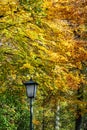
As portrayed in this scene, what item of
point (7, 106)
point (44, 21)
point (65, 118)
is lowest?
point (65, 118)

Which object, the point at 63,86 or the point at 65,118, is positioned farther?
the point at 65,118

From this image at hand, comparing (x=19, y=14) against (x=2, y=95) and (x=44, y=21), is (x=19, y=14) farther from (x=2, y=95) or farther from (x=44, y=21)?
(x=2, y=95)

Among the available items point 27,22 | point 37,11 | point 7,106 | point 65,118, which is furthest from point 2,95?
point 65,118

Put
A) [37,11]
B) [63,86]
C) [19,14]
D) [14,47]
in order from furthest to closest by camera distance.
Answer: [63,86]
[14,47]
[19,14]
[37,11]

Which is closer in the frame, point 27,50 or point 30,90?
point 30,90

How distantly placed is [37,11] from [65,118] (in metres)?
22.0

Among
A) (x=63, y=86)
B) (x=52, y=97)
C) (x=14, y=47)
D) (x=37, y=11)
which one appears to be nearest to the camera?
(x=37, y=11)

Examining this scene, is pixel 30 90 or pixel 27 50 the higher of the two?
pixel 27 50

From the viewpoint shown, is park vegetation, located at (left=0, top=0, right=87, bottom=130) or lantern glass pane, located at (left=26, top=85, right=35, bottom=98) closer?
park vegetation, located at (left=0, top=0, right=87, bottom=130)

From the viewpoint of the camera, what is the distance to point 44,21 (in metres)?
13.7

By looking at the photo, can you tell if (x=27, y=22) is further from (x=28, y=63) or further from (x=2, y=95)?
(x=2, y=95)

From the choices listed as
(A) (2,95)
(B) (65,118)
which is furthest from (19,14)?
(B) (65,118)

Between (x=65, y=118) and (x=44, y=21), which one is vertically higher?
(x=44, y=21)

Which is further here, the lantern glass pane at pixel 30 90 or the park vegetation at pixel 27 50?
the lantern glass pane at pixel 30 90
